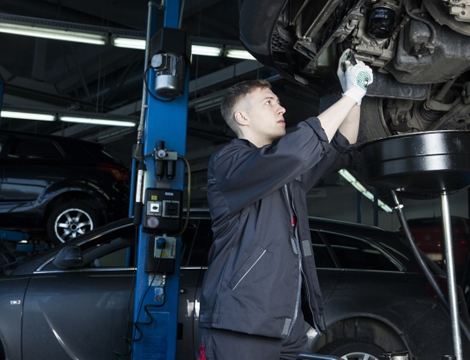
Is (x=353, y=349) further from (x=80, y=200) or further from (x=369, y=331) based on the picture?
(x=80, y=200)

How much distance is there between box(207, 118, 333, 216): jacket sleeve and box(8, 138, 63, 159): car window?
5.08 m

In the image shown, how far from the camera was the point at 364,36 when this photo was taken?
237cm

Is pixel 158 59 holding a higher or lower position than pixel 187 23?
lower

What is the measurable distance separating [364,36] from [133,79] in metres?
8.89

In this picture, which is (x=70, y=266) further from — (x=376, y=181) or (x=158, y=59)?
(x=376, y=181)

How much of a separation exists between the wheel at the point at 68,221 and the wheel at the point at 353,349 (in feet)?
12.3

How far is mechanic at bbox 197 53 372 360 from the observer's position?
1806mm

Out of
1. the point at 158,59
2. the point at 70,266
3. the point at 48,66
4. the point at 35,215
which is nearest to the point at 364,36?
the point at 158,59

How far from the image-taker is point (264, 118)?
2.23 meters

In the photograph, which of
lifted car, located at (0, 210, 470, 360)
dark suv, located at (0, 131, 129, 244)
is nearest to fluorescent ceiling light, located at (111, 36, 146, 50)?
dark suv, located at (0, 131, 129, 244)

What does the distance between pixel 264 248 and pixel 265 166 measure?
278mm

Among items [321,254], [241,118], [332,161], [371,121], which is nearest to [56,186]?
[321,254]

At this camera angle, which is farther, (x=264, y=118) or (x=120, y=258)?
(x=120, y=258)

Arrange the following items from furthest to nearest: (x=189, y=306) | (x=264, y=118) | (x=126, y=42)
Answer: (x=126, y=42)
(x=189, y=306)
(x=264, y=118)
